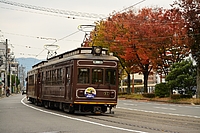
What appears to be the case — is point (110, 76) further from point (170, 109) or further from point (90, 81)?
point (170, 109)

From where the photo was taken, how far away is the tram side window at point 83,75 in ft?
67.4

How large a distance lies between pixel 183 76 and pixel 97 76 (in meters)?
21.0

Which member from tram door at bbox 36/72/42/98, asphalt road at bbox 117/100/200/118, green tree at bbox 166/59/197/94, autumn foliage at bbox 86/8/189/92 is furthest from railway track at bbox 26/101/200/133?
green tree at bbox 166/59/197/94

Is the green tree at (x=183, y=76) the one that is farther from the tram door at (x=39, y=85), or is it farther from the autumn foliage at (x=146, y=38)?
the tram door at (x=39, y=85)

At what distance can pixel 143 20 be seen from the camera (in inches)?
1827

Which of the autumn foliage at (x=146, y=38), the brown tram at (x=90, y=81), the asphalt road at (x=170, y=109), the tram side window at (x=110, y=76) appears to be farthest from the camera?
the autumn foliage at (x=146, y=38)

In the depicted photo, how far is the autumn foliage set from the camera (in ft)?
136

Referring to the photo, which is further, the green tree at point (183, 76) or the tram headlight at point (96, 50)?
the green tree at point (183, 76)

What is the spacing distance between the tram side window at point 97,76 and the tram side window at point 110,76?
0.30m

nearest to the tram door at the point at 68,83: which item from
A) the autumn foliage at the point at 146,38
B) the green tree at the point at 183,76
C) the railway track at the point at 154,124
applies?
the railway track at the point at 154,124

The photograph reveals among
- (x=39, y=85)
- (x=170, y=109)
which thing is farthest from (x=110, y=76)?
(x=39, y=85)

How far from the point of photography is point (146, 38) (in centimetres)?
4444

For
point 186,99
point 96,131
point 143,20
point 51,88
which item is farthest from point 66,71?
point 143,20

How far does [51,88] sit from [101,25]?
3038 centimetres
